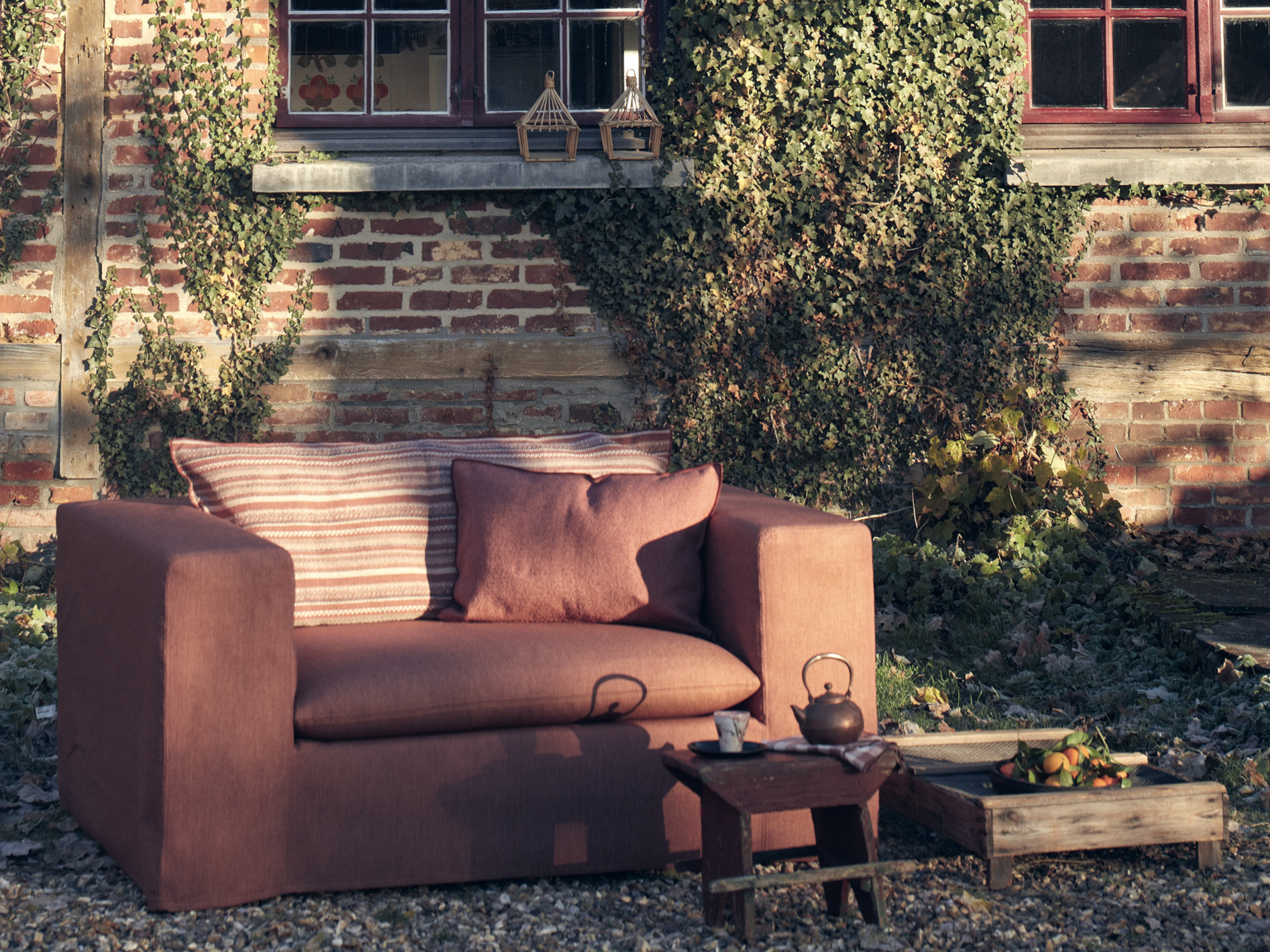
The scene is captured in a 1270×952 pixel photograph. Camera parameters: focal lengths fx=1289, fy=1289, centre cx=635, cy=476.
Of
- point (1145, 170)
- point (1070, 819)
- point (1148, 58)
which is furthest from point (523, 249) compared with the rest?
point (1070, 819)

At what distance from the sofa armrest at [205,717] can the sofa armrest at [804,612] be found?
89 cm

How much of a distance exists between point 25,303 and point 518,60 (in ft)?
6.80

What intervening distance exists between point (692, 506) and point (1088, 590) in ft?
6.88

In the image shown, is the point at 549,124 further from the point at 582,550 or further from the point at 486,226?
the point at 582,550

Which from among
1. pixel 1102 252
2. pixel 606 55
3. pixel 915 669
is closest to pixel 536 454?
pixel 915 669

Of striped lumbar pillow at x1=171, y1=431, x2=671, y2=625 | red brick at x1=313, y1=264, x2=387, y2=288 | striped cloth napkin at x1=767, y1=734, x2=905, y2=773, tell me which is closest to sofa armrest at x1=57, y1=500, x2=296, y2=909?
striped lumbar pillow at x1=171, y1=431, x2=671, y2=625

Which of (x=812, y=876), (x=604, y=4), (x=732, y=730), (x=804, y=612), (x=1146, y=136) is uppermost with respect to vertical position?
(x=604, y=4)

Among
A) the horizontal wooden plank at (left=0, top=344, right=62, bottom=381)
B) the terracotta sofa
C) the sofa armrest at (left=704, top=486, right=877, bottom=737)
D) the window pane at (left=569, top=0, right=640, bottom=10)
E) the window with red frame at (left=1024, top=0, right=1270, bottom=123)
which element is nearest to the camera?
the terracotta sofa

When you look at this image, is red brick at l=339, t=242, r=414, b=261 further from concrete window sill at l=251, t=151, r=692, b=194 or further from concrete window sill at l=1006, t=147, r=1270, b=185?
concrete window sill at l=1006, t=147, r=1270, b=185

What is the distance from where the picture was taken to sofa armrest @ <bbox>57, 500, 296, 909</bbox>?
221 cm

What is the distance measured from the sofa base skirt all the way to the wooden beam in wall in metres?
3.07

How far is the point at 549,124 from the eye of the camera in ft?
15.7

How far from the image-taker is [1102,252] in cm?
497

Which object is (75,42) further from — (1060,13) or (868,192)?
(1060,13)
